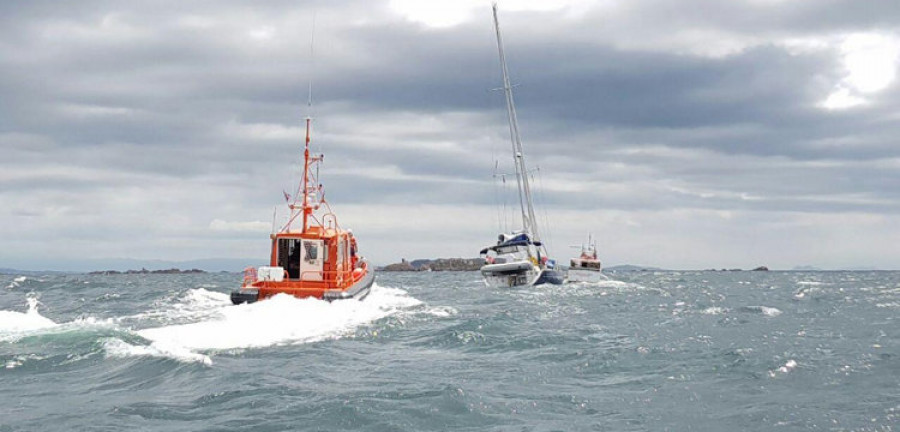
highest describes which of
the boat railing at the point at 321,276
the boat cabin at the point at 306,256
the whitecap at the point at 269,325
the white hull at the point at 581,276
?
the boat cabin at the point at 306,256

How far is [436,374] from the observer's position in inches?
578

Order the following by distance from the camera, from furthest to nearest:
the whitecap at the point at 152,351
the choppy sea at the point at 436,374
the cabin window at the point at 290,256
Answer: the cabin window at the point at 290,256, the whitecap at the point at 152,351, the choppy sea at the point at 436,374

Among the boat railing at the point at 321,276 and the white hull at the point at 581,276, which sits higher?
the boat railing at the point at 321,276

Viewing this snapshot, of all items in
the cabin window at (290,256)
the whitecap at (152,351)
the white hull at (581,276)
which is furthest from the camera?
the white hull at (581,276)

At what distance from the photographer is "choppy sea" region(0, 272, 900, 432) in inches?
430

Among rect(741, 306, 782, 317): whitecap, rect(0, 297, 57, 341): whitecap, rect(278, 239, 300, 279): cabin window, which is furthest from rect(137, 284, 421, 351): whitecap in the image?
rect(741, 306, 782, 317): whitecap

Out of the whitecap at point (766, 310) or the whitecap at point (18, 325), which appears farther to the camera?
the whitecap at point (766, 310)

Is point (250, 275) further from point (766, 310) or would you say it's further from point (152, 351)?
point (766, 310)

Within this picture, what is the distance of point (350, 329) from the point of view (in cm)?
2194

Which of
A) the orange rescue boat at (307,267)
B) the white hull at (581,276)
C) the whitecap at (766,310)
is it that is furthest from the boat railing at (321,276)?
the white hull at (581,276)

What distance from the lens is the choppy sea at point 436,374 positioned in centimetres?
1091

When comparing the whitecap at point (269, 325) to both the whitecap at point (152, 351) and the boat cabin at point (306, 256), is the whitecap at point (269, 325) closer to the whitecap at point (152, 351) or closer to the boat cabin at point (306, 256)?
the whitecap at point (152, 351)

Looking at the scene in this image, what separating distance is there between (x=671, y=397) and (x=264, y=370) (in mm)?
8097

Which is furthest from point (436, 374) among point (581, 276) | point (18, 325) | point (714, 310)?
point (581, 276)
